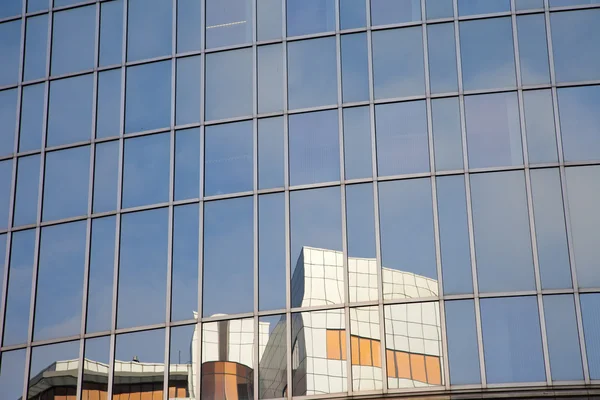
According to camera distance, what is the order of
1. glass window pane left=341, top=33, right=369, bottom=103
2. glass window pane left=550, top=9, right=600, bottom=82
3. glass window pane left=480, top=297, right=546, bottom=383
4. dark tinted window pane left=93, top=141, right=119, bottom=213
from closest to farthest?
glass window pane left=480, top=297, right=546, bottom=383
glass window pane left=550, top=9, right=600, bottom=82
glass window pane left=341, top=33, right=369, bottom=103
dark tinted window pane left=93, top=141, right=119, bottom=213

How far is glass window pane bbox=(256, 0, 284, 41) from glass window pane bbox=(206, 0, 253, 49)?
285 millimetres

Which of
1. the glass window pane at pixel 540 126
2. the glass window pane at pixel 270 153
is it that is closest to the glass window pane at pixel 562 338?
the glass window pane at pixel 540 126

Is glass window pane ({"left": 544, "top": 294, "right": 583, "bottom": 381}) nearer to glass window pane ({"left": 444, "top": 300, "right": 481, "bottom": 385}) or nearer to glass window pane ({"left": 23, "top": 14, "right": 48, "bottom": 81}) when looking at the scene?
glass window pane ({"left": 444, "top": 300, "right": 481, "bottom": 385})

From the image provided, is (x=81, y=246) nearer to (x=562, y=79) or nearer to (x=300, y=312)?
(x=300, y=312)

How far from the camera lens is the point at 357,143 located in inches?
1161

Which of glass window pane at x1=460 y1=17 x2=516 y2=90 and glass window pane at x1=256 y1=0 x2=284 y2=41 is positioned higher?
glass window pane at x1=256 y1=0 x2=284 y2=41

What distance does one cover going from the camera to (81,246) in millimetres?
30391

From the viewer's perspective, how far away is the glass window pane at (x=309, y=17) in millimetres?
30875

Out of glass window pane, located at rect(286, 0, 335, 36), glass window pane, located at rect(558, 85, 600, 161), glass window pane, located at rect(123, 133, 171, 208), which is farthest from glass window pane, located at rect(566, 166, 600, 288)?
glass window pane, located at rect(123, 133, 171, 208)

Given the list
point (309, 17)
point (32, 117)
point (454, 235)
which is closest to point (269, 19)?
point (309, 17)

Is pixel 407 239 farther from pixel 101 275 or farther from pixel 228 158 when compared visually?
pixel 101 275

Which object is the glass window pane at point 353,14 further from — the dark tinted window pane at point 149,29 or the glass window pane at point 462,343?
the glass window pane at point 462,343

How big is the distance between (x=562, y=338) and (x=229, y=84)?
11845 millimetres

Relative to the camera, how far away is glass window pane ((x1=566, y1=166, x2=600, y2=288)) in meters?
27.4
